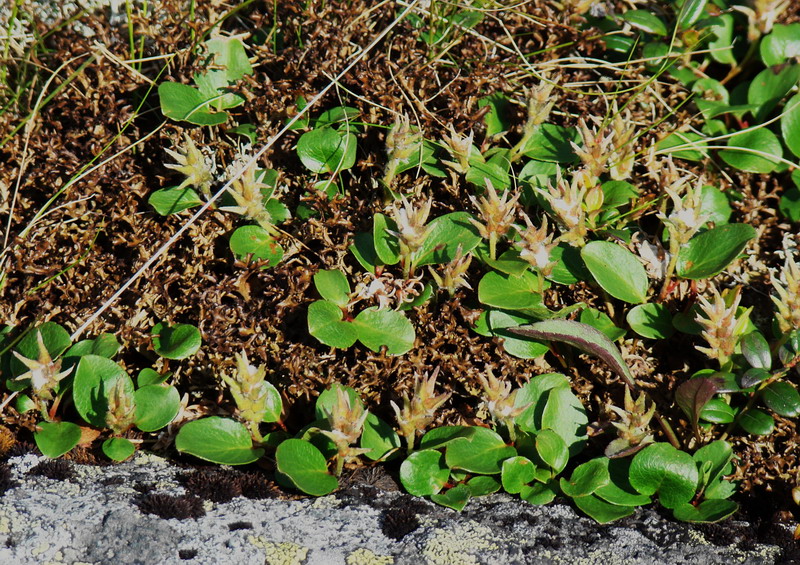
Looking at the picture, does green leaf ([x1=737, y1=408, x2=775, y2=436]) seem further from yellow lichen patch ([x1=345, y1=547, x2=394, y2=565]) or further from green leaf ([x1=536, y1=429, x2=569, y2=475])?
yellow lichen patch ([x1=345, y1=547, x2=394, y2=565])

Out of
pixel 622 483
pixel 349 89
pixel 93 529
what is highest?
pixel 349 89

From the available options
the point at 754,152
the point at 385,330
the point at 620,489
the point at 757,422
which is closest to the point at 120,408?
the point at 385,330

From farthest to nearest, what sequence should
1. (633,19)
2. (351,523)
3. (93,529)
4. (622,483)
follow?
(633,19) → (622,483) → (351,523) → (93,529)

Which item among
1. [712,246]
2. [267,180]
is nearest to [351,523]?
[267,180]

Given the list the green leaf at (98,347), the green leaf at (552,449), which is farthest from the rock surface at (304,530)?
the green leaf at (98,347)

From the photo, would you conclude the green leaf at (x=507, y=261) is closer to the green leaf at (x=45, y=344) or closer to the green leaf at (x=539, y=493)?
the green leaf at (x=539, y=493)

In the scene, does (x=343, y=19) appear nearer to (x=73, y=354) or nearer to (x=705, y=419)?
(x=73, y=354)
